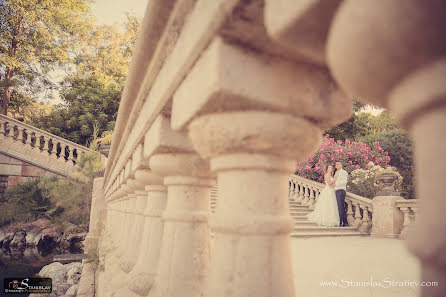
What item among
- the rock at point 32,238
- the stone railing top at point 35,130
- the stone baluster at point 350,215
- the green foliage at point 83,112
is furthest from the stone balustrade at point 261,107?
the green foliage at point 83,112

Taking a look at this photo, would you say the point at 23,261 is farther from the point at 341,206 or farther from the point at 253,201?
the point at 253,201

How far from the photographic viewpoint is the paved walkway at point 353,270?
255 cm

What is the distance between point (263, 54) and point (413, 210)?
6.87m

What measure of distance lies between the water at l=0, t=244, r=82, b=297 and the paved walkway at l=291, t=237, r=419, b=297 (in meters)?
5.61

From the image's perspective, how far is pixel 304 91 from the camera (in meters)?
0.91

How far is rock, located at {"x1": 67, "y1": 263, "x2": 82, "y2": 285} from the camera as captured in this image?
594 cm

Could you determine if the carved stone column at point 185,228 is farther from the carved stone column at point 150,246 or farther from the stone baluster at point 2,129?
the stone baluster at point 2,129

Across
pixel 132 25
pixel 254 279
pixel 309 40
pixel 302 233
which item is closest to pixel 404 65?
pixel 309 40

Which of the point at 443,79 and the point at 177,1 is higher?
the point at 177,1

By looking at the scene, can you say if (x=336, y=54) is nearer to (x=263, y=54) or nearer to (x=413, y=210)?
(x=263, y=54)

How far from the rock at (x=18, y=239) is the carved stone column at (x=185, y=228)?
1072 cm

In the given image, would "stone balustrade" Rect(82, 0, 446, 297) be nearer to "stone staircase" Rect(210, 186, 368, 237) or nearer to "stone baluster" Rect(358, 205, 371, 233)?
"stone staircase" Rect(210, 186, 368, 237)

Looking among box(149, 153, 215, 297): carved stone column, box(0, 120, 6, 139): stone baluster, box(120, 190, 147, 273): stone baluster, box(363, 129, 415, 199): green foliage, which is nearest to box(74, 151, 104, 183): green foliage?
box(0, 120, 6, 139): stone baluster

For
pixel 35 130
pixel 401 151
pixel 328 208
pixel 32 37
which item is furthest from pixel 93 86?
pixel 401 151
